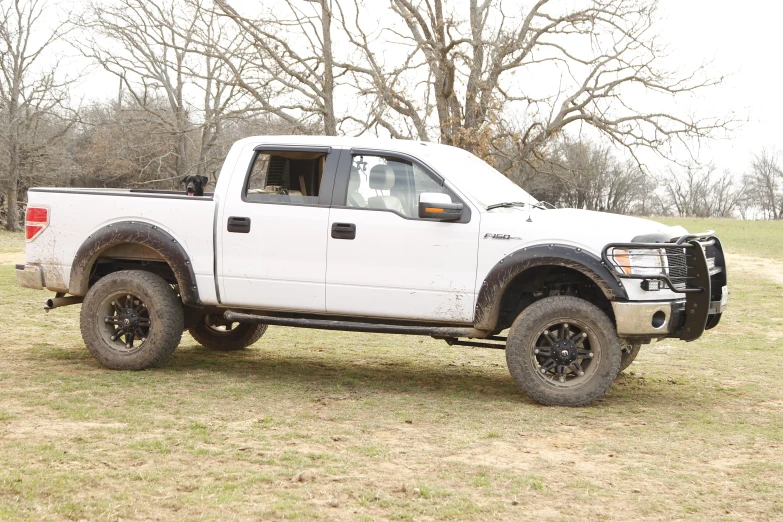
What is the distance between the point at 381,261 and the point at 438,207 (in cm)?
64

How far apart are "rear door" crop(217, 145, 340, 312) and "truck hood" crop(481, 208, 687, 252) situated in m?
1.36

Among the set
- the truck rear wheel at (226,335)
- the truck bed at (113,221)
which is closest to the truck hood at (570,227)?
the truck bed at (113,221)

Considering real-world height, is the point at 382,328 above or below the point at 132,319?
above

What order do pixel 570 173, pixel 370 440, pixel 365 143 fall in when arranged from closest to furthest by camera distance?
pixel 370 440, pixel 365 143, pixel 570 173

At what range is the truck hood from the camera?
6.88 meters

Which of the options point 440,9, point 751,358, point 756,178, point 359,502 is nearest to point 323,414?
point 359,502

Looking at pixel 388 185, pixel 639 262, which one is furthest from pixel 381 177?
pixel 639 262

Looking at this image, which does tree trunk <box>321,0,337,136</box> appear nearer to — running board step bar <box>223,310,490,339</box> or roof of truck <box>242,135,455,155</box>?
roof of truck <box>242,135,455,155</box>

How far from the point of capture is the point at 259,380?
795 cm

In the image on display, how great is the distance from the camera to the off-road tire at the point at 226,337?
946 centimetres

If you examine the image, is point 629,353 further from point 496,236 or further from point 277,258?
point 277,258

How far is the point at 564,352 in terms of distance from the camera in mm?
6973

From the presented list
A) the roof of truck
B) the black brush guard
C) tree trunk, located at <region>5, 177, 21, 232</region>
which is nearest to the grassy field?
the black brush guard

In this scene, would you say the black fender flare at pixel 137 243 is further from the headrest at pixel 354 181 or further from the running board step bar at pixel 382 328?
the headrest at pixel 354 181
